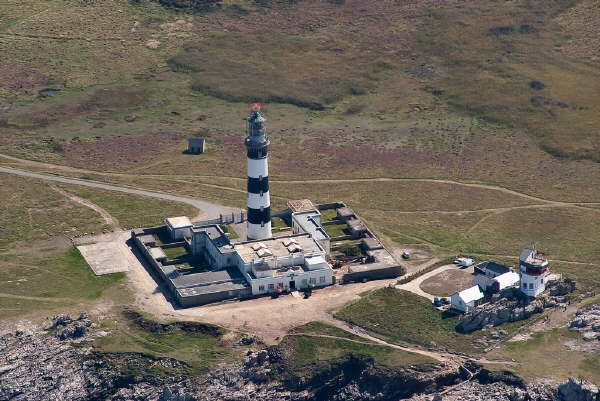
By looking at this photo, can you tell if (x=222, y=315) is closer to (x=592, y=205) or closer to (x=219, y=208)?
(x=219, y=208)

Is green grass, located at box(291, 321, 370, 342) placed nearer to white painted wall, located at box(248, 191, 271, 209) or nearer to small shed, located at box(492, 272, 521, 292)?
small shed, located at box(492, 272, 521, 292)

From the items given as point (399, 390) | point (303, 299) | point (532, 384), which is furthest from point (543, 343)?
point (303, 299)

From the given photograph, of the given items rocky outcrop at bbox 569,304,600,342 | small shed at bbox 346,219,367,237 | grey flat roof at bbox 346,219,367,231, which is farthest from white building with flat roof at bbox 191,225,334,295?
rocky outcrop at bbox 569,304,600,342

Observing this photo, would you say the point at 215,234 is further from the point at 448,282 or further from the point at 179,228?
the point at 448,282

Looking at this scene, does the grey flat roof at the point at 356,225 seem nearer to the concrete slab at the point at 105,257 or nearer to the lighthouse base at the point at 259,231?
the lighthouse base at the point at 259,231

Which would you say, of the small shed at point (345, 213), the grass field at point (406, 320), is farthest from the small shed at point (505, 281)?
the small shed at point (345, 213)

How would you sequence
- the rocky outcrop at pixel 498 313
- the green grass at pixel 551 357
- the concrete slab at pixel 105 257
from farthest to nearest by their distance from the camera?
the concrete slab at pixel 105 257, the rocky outcrop at pixel 498 313, the green grass at pixel 551 357
